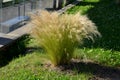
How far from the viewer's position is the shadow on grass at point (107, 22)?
868 centimetres

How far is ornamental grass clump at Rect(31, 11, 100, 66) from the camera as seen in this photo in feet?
20.9

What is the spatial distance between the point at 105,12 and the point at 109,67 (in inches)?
284

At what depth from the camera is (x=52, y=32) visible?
6.38m

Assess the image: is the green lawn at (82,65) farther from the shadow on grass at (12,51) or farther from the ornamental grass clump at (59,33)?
the ornamental grass clump at (59,33)

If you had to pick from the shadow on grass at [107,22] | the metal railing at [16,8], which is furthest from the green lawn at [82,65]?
the metal railing at [16,8]

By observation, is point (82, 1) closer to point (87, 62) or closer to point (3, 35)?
point (3, 35)

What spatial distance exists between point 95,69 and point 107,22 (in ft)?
17.2

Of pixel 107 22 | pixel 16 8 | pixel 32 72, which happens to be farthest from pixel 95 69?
Answer: pixel 16 8

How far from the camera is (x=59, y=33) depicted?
636cm

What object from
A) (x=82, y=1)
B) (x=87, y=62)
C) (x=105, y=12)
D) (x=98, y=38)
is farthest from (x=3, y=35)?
(x=82, y=1)

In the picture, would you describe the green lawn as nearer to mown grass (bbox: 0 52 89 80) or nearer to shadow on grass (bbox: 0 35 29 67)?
mown grass (bbox: 0 52 89 80)

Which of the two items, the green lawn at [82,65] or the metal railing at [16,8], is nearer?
the green lawn at [82,65]

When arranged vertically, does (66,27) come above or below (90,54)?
above

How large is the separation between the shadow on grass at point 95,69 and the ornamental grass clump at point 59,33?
181 mm
